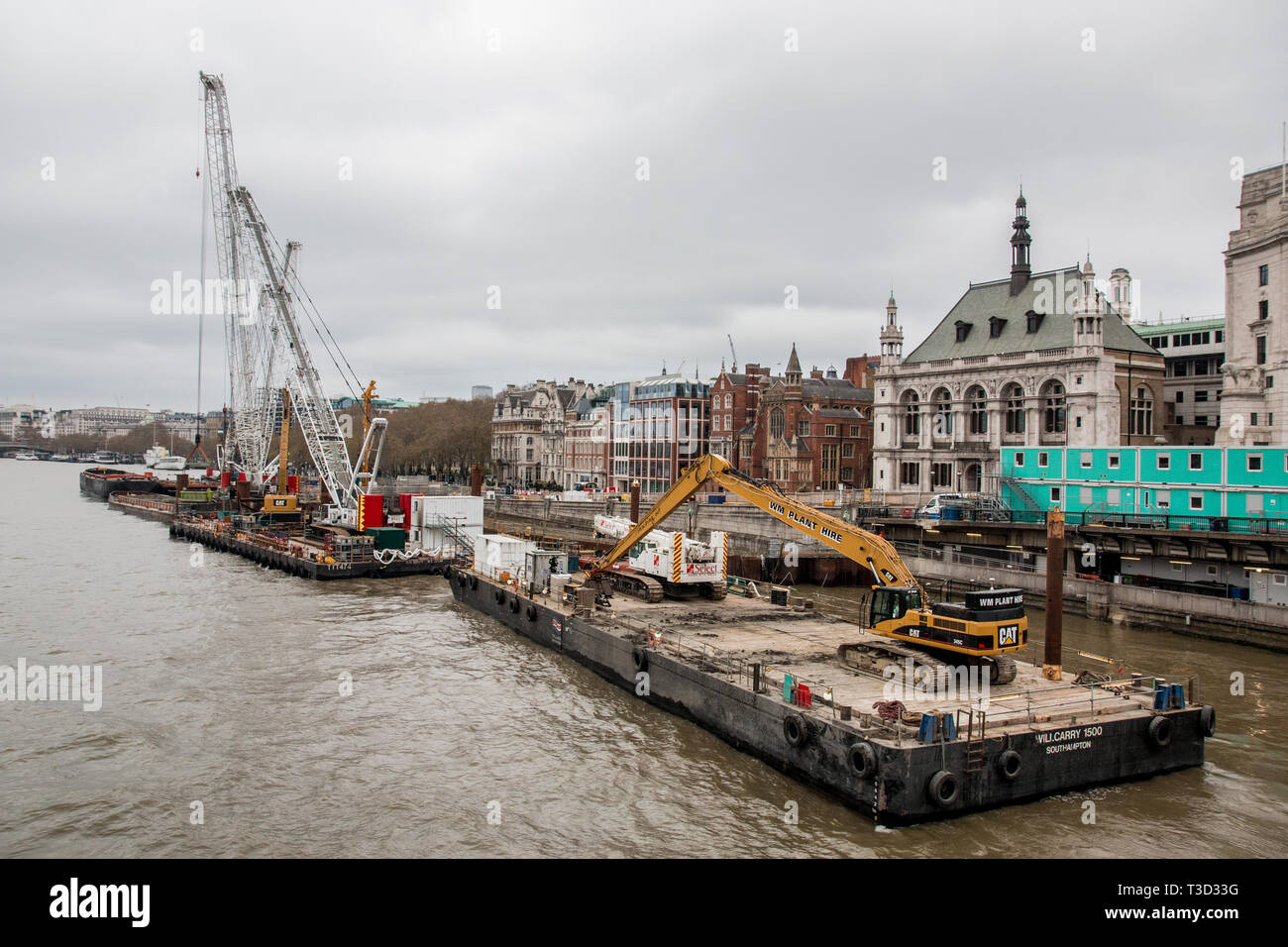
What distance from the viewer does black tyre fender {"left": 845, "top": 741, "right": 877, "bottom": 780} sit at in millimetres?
18938

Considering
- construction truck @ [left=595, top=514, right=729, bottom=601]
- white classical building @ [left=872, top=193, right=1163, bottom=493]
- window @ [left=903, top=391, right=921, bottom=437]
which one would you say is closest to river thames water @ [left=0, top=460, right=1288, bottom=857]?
construction truck @ [left=595, top=514, right=729, bottom=601]

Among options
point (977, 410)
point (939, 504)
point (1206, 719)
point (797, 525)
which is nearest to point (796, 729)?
point (1206, 719)

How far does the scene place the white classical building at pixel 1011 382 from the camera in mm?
63250

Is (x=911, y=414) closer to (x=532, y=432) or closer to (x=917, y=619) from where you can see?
(x=917, y=619)

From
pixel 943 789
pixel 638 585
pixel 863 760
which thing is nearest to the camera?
pixel 943 789

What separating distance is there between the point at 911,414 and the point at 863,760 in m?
61.0

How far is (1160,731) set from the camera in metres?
21.7

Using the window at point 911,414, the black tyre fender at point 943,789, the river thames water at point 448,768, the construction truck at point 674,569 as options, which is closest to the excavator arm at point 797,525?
the construction truck at point 674,569

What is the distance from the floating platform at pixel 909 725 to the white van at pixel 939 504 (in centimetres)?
2880

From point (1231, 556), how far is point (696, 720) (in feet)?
98.0

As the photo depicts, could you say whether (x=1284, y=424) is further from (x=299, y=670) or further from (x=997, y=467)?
(x=299, y=670)

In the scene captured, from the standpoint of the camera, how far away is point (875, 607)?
25.5m

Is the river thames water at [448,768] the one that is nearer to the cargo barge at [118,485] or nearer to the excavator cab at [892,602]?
the excavator cab at [892,602]
